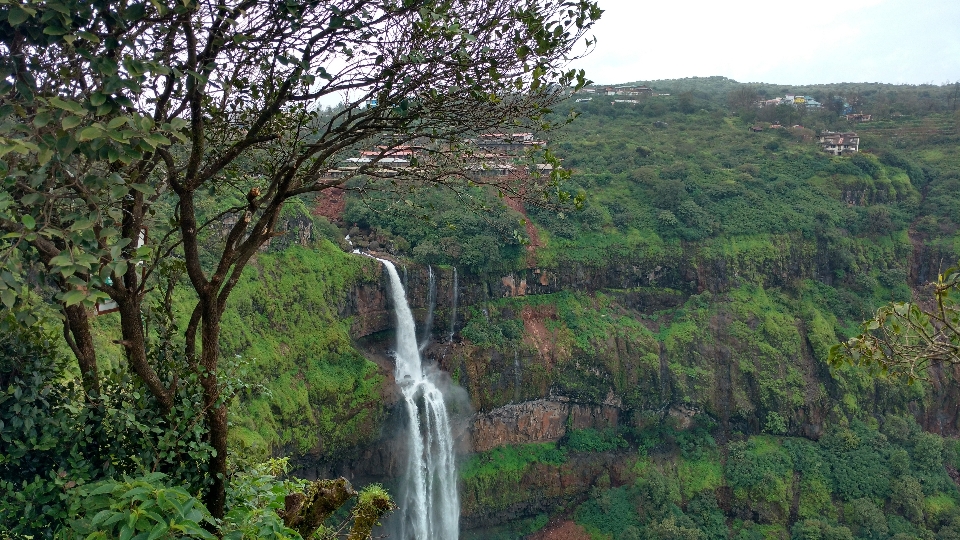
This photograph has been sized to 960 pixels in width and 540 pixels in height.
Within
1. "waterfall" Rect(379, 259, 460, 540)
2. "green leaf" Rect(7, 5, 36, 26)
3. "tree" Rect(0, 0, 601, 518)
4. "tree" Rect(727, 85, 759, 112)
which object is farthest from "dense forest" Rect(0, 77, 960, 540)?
"tree" Rect(727, 85, 759, 112)

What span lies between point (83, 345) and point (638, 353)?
60.8ft

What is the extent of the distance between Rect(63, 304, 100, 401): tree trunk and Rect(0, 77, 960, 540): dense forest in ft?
31.4

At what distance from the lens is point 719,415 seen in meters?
19.8

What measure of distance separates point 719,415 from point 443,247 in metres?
10.5

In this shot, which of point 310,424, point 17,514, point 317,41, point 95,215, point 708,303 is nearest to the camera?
point 95,215

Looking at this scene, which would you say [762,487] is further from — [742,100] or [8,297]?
[742,100]

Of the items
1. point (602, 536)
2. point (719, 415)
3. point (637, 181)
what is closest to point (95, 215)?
point (602, 536)

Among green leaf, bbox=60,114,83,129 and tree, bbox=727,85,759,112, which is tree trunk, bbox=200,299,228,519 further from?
tree, bbox=727,85,759,112

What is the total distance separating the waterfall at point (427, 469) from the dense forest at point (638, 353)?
21.4 inches

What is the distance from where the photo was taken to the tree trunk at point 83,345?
100 inches

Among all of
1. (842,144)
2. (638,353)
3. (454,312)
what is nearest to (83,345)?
(454,312)

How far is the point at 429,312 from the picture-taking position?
1847 centimetres

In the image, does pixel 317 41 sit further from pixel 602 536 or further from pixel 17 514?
pixel 602 536

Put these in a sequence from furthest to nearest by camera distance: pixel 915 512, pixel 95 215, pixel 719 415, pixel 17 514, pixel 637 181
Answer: pixel 637 181
pixel 719 415
pixel 915 512
pixel 17 514
pixel 95 215
